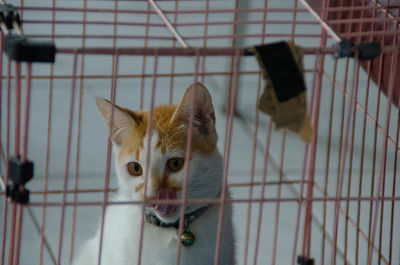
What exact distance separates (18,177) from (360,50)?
0.55 metres

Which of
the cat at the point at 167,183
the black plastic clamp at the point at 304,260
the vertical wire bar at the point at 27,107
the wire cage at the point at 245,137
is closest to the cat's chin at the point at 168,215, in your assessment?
the cat at the point at 167,183

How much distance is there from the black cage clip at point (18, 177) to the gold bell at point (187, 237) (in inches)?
16.5

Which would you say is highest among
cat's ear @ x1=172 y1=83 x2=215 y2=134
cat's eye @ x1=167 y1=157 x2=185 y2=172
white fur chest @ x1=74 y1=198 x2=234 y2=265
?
cat's ear @ x1=172 y1=83 x2=215 y2=134

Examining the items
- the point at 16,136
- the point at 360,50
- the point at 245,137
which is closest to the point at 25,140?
the point at 16,136

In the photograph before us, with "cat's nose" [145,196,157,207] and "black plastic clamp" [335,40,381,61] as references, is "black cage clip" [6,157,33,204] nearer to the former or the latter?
"cat's nose" [145,196,157,207]

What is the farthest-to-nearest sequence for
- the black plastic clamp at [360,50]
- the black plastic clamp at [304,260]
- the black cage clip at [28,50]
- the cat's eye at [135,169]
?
the cat's eye at [135,169]
the black plastic clamp at [304,260]
the black plastic clamp at [360,50]
the black cage clip at [28,50]

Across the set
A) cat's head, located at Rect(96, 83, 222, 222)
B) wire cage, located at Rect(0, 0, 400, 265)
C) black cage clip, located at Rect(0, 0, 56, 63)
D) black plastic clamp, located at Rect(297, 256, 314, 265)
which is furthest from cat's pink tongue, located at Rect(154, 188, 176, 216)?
black cage clip, located at Rect(0, 0, 56, 63)

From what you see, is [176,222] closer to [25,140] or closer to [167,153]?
[167,153]

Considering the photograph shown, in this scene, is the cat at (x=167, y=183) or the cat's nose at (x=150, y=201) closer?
the cat's nose at (x=150, y=201)

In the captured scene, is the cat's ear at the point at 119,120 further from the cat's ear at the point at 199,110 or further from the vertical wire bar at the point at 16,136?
the vertical wire bar at the point at 16,136

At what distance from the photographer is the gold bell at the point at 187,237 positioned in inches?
48.6

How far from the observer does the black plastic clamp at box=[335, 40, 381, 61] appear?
3.12 ft

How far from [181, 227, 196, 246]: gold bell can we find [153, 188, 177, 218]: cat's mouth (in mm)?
64

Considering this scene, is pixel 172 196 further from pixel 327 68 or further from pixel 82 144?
pixel 327 68
